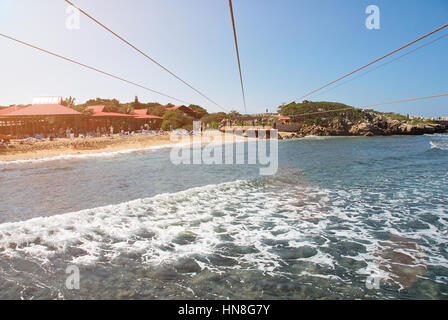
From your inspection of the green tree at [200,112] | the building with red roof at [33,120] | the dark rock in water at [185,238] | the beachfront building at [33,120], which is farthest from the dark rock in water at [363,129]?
the dark rock in water at [185,238]

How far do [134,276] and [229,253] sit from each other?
2.15 m

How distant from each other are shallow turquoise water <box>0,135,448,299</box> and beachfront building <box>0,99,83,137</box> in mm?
22074

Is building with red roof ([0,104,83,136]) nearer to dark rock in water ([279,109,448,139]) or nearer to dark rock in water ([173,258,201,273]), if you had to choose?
dark rock in water ([173,258,201,273])

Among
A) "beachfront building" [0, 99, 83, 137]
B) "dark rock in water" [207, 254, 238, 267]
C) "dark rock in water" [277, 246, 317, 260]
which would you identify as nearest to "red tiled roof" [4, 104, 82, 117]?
"beachfront building" [0, 99, 83, 137]

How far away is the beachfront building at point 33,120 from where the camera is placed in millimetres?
29953

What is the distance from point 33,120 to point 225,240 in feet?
121

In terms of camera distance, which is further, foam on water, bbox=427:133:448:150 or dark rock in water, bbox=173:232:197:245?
foam on water, bbox=427:133:448:150

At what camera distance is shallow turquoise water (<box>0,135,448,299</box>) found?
174 inches

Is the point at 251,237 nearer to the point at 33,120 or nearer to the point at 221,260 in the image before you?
the point at 221,260

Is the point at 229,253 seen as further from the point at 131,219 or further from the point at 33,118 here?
the point at 33,118

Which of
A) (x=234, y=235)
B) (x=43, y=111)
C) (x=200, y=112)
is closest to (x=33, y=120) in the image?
(x=43, y=111)

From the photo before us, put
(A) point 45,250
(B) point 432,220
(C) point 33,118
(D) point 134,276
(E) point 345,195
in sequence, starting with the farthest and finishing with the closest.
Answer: (C) point 33,118
(E) point 345,195
(B) point 432,220
(A) point 45,250
(D) point 134,276

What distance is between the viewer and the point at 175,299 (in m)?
4.07
